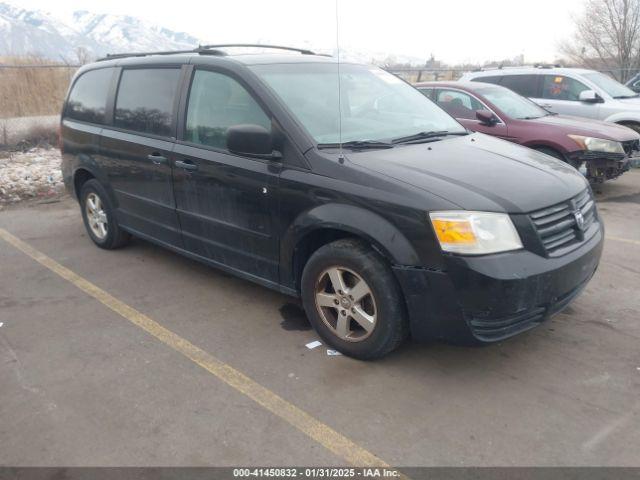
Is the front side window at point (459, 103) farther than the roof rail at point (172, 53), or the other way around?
the front side window at point (459, 103)

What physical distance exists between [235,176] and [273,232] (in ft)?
1.58

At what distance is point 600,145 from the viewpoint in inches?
276

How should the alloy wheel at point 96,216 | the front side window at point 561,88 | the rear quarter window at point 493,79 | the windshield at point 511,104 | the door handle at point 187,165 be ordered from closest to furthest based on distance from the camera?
1. the door handle at point 187,165
2. the alloy wheel at point 96,216
3. the windshield at point 511,104
4. the front side window at point 561,88
5. the rear quarter window at point 493,79

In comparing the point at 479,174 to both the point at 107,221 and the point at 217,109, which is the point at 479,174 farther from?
the point at 107,221

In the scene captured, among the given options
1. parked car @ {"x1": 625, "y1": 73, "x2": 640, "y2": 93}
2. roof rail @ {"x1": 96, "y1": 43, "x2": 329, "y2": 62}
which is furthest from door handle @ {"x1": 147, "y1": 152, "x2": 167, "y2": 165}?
parked car @ {"x1": 625, "y1": 73, "x2": 640, "y2": 93}

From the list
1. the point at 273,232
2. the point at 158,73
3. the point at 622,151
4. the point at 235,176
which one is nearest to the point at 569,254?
the point at 273,232

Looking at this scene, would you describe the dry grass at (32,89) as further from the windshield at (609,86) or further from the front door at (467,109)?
the windshield at (609,86)

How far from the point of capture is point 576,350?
3.49 meters

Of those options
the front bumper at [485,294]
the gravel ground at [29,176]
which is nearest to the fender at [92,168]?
the gravel ground at [29,176]

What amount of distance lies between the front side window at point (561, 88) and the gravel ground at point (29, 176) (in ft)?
27.2

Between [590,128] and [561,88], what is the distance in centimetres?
282

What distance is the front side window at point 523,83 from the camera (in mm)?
9961

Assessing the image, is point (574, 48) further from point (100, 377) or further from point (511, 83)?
point (100, 377)

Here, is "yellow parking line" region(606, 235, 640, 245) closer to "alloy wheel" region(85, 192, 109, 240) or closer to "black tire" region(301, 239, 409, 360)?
"black tire" region(301, 239, 409, 360)
